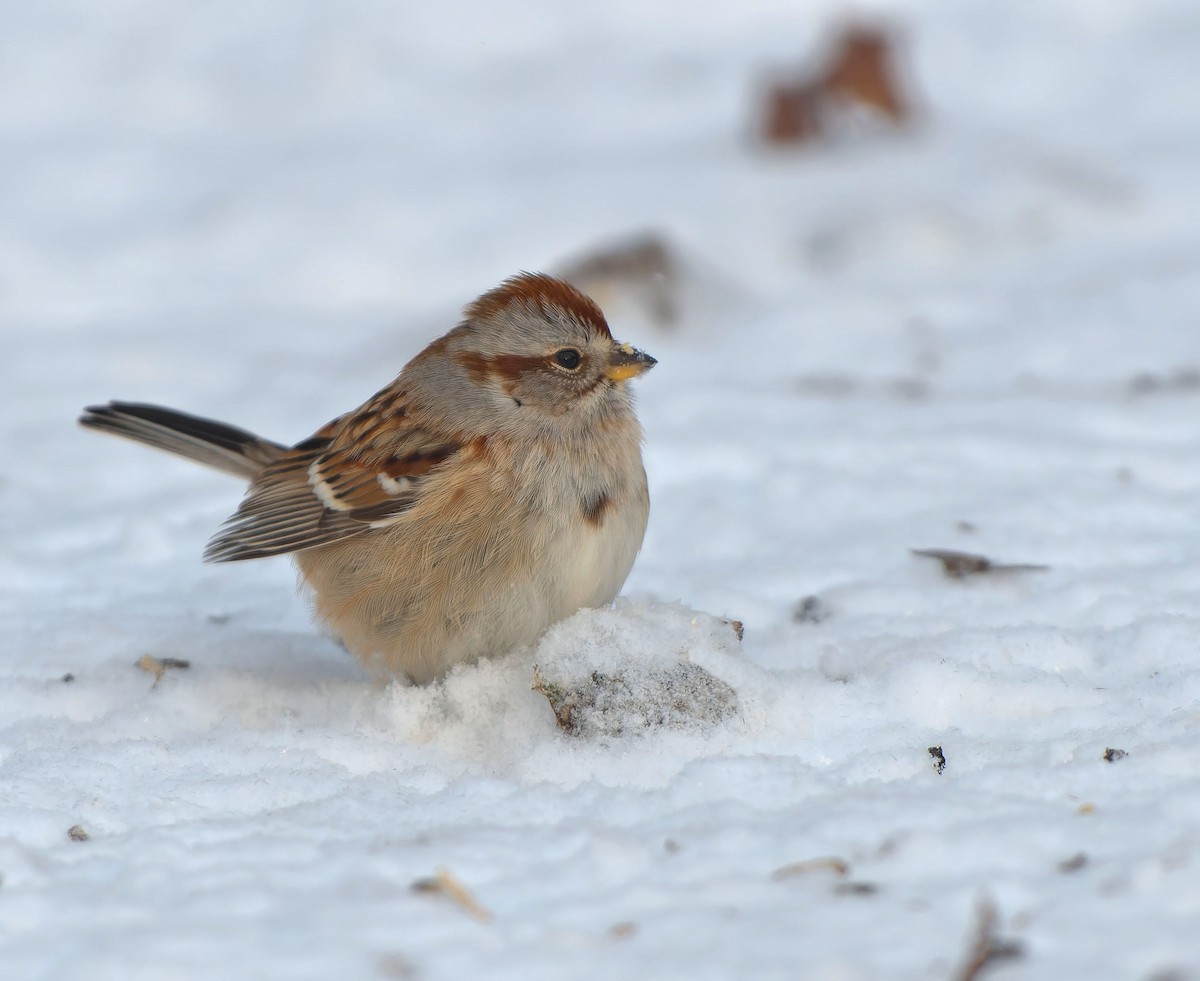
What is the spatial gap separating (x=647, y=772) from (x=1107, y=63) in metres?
6.95

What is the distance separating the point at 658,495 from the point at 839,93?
3886mm

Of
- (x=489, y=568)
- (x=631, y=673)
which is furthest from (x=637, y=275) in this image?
(x=631, y=673)

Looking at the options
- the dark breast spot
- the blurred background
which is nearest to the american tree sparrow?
the dark breast spot

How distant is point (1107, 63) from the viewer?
8578 mm

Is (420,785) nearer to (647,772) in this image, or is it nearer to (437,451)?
(647,772)

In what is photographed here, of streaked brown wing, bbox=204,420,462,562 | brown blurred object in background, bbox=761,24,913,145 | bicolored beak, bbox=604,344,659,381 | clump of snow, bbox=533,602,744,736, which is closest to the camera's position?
clump of snow, bbox=533,602,744,736

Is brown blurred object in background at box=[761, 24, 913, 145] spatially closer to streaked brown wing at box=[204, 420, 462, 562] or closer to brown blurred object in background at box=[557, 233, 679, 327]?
brown blurred object in background at box=[557, 233, 679, 327]

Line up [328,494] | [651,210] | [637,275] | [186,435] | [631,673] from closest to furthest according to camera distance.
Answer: [631,673], [328,494], [186,435], [637,275], [651,210]

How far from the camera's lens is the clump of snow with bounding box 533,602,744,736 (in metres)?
3.12

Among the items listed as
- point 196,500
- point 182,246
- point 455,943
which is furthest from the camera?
point 182,246

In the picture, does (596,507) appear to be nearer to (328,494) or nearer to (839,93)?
(328,494)

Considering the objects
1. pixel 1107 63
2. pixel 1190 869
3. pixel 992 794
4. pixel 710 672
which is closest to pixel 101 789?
pixel 710 672

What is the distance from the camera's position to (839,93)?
8031mm

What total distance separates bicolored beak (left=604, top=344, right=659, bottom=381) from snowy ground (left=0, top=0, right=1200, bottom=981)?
59 cm
